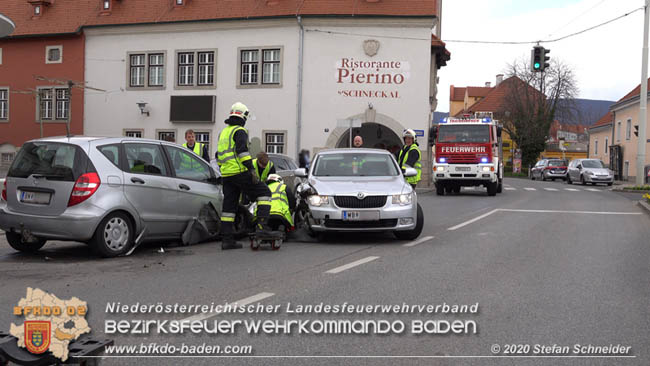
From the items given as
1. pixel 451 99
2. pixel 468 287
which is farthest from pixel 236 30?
pixel 451 99

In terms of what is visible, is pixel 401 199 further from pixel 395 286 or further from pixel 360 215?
pixel 395 286

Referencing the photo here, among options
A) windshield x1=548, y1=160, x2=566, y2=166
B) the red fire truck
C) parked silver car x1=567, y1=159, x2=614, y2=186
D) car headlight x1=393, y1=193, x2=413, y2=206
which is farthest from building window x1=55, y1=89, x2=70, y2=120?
windshield x1=548, y1=160, x2=566, y2=166

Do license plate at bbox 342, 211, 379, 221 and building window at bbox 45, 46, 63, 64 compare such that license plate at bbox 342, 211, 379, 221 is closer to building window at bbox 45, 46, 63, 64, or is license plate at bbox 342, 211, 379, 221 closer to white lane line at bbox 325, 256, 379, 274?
white lane line at bbox 325, 256, 379, 274

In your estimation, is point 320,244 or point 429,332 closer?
point 429,332

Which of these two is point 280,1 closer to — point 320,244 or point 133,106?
point 133,106

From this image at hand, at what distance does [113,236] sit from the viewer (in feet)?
27.3

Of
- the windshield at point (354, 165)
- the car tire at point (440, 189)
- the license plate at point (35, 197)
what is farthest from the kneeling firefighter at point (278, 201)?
the car tire at point (440, 189)

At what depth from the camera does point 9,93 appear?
35.0 m

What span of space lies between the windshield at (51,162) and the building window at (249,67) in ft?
75.8

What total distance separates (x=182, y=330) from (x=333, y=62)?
1018 inches

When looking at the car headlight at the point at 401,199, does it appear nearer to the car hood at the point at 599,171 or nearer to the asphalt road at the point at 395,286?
the asphalt road at the point at 395,286

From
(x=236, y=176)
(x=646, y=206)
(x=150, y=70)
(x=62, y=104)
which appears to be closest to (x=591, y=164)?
(x=646, y=206)

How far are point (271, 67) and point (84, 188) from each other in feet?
77.0

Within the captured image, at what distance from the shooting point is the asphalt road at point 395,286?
14.8 ft
